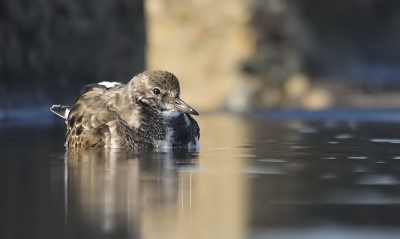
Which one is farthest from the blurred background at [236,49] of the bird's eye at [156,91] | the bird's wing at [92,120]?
the bird's eye at [156,91]

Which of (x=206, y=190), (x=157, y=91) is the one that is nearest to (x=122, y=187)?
(x=206, y=190)

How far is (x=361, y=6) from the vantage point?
2228cm

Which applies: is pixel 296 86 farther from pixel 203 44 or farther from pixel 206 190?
pixel 206 190

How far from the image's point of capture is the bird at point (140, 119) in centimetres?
727

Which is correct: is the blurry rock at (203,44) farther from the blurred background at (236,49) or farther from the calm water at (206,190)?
the calm water at (206,190)

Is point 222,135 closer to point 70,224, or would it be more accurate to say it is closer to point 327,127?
point 327,127

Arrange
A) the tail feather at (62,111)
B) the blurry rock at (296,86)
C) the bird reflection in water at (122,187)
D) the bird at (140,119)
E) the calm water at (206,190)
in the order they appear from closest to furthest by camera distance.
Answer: the calm water at (206,190) → the bird reflection in water at (122,187) → the bird at (140,119) → the tail feather at (62,111) → the blurry rock at (296,86)

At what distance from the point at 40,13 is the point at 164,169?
6.64 meters

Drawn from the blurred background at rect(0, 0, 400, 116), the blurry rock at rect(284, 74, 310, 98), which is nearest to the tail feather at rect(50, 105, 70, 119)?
the blurred background at rect(0, 0, 400, 116)

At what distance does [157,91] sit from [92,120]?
54cm

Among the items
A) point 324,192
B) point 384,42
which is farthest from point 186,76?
point 324,192

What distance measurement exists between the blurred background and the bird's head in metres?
4.93

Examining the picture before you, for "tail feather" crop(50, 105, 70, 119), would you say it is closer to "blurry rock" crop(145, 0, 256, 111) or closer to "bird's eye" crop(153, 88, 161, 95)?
"bird's eye" crop(153, 88, 161, 95)

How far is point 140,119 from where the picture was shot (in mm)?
7332
